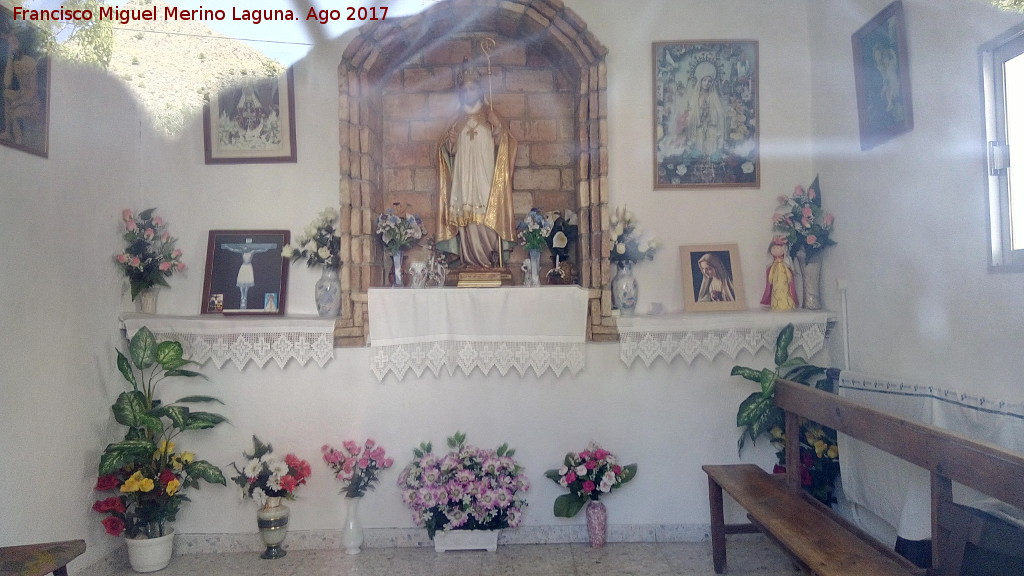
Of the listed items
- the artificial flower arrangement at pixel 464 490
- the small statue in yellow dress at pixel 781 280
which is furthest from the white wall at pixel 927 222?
the artificial flower arrangement at pixel 464 490

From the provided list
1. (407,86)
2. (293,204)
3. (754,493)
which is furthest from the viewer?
(407,86)

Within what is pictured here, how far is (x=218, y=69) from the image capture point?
423cm

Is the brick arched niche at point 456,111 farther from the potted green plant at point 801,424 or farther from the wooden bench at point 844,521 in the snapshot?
the wooden bench at point 844,521

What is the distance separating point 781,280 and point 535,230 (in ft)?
4.43

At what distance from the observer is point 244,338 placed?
153 inches

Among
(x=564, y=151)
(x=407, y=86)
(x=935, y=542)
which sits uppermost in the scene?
(x=407, y=86)

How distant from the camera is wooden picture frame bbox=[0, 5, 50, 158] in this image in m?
3.05

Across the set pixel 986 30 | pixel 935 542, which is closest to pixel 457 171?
pixel 986 30

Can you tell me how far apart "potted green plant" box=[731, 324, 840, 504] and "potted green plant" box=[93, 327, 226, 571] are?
266cm

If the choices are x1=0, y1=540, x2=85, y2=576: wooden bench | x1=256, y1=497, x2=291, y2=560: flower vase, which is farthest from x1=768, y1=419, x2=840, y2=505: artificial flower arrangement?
x1=0, y1=540, x2=85, y2=576: wooden bench

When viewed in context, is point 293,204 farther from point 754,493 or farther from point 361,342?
point 754,493

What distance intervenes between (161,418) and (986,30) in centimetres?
414

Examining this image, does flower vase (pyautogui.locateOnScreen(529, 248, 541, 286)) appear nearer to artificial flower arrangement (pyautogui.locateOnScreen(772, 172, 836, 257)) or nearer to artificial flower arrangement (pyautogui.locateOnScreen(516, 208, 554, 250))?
artificial flower arrangement (pyautogui.locateOnScreen(516, 208, 554, 250))

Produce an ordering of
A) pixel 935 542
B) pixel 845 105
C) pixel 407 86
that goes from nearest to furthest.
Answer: pixel 935 542, pixel 845 105, pixel 407 86
